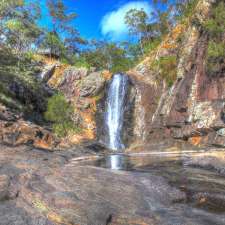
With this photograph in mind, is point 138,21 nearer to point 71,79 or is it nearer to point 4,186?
point 71,79

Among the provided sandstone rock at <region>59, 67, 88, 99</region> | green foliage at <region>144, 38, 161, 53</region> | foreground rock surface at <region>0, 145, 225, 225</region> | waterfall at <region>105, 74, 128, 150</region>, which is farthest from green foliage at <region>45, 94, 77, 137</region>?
foreground rock surface at <region>0, 145, 225, 225</region>

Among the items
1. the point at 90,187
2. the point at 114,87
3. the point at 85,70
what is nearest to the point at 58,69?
the point at 85,70

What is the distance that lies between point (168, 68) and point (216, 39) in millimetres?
9224

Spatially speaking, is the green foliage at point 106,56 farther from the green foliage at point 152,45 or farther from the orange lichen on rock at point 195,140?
the orange lichen on rock at point 195,140

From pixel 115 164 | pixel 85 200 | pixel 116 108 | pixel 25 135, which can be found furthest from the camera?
pixel 116 108

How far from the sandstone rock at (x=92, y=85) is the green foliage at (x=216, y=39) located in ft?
67.2

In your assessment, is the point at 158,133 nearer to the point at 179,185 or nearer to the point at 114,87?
the point at 114,87

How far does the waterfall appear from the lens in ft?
150

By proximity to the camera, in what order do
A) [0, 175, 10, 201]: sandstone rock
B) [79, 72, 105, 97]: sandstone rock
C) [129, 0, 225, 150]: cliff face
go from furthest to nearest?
1. [79, 72, 105, 97]: sandstone rock
2. [129, 0, 225, 150]: cliff face
3. [0, 175, 10, 201]: sandstone rock

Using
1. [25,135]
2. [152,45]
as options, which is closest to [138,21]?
[152,45]

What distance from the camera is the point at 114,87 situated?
49.0m

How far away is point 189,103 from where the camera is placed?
36.1 m

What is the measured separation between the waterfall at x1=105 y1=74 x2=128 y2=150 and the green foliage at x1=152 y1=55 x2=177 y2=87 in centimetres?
569

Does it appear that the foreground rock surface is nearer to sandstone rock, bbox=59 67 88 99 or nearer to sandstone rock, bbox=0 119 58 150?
sandstone rock, bbox=0 119 58 150
